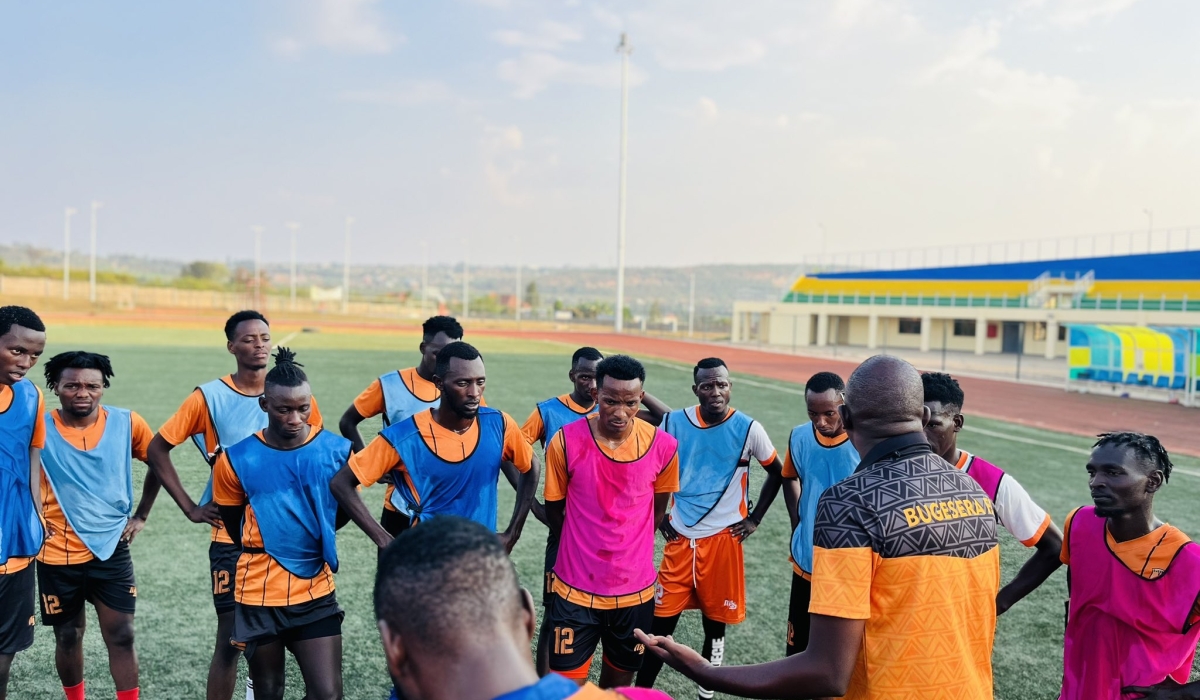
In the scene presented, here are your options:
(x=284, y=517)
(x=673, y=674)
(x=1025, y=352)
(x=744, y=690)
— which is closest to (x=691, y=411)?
(x=673, y=674)

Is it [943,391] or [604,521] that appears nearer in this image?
[943,391]

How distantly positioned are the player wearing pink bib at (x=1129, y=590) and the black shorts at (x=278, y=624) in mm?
3122

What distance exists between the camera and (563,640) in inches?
150

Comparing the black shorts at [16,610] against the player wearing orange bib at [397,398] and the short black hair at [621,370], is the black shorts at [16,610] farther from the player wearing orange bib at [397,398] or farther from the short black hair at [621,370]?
the short black hair at [621,370]

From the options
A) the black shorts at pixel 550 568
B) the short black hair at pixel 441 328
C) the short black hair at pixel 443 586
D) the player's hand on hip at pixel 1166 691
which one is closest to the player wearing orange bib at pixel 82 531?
the short black hair at pixel 441 328

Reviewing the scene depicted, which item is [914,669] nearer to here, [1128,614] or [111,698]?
[1128,614]

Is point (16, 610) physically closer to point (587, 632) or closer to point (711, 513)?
point (587, 632)

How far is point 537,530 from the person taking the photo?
7.96 metres

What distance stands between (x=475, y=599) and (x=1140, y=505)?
108 inches

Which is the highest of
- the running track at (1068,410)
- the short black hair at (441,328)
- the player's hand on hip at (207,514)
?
the short black hair at (441,328)

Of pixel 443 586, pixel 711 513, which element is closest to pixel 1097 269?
pixel 711 513

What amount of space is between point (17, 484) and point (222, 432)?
0.96 m

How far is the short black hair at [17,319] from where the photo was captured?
3.88m

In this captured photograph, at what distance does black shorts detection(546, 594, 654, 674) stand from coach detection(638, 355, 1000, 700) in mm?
1586
